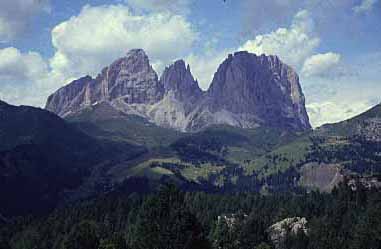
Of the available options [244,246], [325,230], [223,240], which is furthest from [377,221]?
[223,240]

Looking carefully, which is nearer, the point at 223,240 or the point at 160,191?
the point at 160,191

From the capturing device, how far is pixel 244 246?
171 meters

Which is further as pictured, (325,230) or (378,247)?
(325,230)

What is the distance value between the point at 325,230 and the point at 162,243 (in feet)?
371

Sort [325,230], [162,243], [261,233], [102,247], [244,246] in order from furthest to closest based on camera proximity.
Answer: [261,233]
[325,230]
[244,246]
[102,247]
[162,243]

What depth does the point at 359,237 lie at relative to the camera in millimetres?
→ 157000

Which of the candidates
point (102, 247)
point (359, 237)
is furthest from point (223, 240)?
point (359, 237)

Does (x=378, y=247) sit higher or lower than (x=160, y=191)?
lower

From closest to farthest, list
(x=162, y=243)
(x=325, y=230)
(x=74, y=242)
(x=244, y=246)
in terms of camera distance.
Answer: (x=162, y=243), (x=74, y=242), (x=244, y=246), (x=325, y=230)

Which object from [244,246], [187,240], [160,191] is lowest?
[244,246]

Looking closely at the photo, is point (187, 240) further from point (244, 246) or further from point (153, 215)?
point (244, 246)

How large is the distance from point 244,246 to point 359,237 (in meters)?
37.3

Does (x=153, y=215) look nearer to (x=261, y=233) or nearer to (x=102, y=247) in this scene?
(x=102, y=247)

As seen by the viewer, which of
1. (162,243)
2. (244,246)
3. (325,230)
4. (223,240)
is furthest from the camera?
(325,230)
